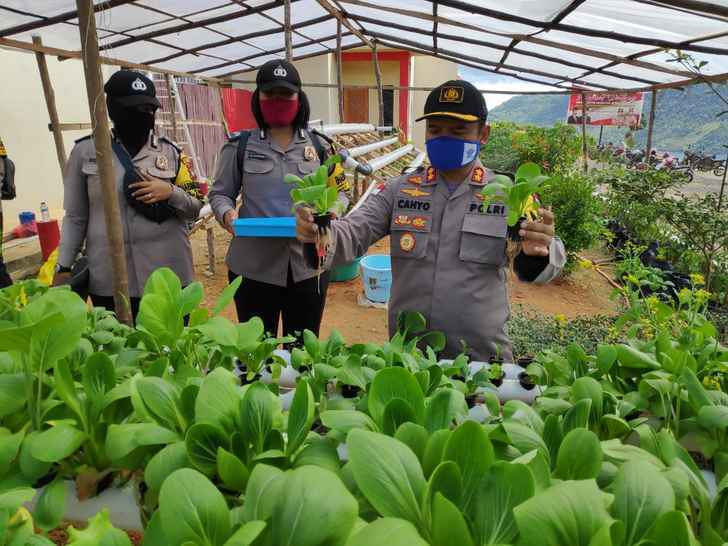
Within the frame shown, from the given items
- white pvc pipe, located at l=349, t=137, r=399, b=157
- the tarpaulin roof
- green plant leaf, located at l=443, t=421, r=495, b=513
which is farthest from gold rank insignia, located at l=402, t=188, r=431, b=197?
white pvc pipe, located at l=349, t=137, r=399, b=157

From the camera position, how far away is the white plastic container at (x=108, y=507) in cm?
75

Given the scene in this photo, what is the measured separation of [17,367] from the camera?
36.2 inches

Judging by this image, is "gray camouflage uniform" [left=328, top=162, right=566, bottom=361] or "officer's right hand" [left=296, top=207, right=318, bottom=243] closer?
"officer's right hand" [left=296, top=207, right=318, bottom=243]

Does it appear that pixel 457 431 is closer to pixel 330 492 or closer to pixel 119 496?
pixel 330 492

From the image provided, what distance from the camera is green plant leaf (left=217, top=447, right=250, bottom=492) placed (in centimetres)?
62

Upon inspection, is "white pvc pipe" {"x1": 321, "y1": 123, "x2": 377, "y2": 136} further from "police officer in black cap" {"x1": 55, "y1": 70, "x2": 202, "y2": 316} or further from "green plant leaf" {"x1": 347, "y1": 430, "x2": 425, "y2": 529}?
"green plant leaf" {"x1": 347, "y1": 430, "x2": 425, "y2": 529}

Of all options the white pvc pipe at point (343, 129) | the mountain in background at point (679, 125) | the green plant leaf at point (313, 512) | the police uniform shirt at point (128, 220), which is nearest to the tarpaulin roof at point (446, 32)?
the police uniform shirt at point (128, 220)

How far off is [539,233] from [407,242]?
0.56 metres

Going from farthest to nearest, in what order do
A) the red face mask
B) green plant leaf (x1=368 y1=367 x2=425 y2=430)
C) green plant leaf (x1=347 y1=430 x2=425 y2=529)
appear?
the red face mask < green plant leaf (x1=368 y1=367 x2=425 y2=430) < green plant leaf (x1=347 y1=430 x2=425 y2=529)

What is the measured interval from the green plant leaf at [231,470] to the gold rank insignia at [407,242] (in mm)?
1409

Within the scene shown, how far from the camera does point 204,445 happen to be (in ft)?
2.21

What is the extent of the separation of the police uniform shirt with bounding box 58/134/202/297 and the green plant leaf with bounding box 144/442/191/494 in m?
1.97

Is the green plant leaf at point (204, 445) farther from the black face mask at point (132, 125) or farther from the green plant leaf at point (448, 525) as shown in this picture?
the black face mask at point (132, 125)

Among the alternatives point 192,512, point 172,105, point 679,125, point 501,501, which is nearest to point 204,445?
point 192,512
